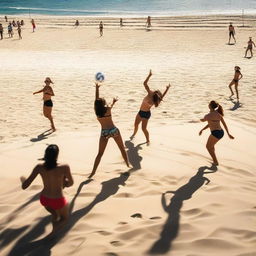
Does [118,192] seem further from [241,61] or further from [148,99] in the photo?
[241,61]

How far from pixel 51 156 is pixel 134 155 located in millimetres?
3768

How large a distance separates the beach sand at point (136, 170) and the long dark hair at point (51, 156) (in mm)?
1102

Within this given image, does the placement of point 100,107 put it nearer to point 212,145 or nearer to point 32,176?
point 32,176

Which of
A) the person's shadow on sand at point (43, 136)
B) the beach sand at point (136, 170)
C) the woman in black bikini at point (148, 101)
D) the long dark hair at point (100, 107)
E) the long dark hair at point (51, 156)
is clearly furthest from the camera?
the person's shadow on sand at point (43, 136)

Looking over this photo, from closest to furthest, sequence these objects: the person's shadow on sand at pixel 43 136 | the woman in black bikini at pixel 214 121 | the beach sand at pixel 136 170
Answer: the beach sand at pixel 136 170 < the woman in black bikini at pixel 214 121 < the person's shadow on sand at pixel 43 136

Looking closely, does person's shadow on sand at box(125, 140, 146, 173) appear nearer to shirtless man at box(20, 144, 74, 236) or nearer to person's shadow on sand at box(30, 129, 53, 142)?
person's shadow on sand at box(30, 129, 53, 142)

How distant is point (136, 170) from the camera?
7145mm

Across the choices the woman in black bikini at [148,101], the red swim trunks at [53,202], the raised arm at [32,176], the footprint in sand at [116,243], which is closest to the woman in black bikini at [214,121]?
the woman in black bikini at [148,101]

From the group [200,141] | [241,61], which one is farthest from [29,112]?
[241,61]

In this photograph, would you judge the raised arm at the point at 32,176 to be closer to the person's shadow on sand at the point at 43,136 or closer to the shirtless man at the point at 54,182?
the shirtless man at the point at 54,182

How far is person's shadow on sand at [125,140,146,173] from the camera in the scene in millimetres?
7320

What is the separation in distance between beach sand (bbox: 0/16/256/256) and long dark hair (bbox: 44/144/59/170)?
1.10m

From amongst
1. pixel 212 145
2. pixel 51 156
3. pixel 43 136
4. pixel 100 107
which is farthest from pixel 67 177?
pixel 43 136

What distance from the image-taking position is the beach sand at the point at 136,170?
475 cm
